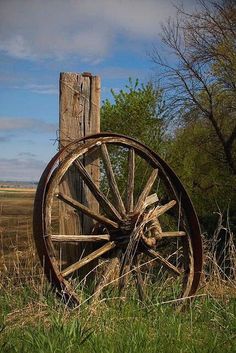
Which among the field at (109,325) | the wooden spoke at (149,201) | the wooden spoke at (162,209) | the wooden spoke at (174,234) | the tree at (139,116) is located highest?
the tree at (139,116)

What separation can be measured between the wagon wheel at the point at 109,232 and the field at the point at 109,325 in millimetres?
381

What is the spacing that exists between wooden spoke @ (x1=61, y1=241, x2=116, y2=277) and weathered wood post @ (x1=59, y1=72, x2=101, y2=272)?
1.12ft

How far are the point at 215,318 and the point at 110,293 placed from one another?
1.40m

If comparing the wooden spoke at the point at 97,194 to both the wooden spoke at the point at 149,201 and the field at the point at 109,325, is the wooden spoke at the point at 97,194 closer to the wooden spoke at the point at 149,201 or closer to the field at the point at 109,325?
the wooden spoke at the point at 149,201

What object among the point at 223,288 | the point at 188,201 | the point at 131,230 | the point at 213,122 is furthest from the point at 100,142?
the point at 213,122

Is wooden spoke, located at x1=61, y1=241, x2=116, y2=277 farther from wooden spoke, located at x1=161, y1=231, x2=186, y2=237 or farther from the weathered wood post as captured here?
wooden spoke, located at x1=161, y1=231, x2=186, y2=237

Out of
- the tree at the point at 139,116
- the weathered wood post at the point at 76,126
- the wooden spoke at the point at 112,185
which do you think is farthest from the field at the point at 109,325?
the tree at the point at 139,116

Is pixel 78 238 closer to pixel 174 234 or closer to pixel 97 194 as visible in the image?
pixel 97 194

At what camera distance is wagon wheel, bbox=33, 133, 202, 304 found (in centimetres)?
600

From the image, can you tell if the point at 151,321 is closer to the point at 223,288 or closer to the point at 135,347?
the point at 135,347

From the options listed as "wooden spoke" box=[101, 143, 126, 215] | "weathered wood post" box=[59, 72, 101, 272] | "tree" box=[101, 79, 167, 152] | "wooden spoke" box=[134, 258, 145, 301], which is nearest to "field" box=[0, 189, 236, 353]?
"wooden spoke" box=[134, 258, 145, 301]

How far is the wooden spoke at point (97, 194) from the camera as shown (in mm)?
6711

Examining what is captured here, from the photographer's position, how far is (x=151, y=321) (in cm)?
521

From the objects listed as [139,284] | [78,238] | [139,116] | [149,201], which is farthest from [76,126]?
[139,116]
